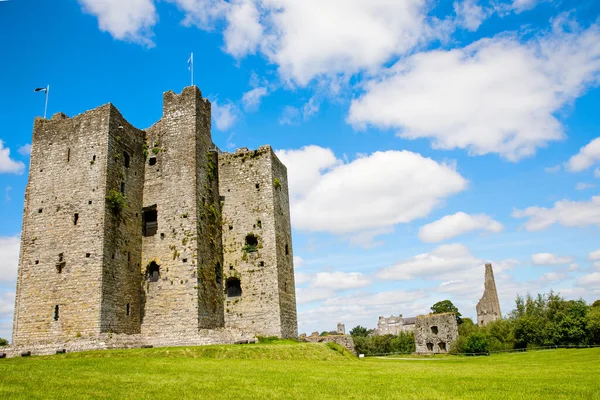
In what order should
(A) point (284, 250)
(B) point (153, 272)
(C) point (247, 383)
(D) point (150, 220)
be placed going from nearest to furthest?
(C) point (247, 383), (B) point (153, 272), (D) point (150, 220), (A) point (284, 250)

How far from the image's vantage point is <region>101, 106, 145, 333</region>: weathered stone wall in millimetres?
23562

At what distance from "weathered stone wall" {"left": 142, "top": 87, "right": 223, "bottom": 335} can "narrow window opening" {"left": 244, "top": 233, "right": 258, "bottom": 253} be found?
172cm

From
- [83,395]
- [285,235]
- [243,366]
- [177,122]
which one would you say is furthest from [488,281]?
[83,395]

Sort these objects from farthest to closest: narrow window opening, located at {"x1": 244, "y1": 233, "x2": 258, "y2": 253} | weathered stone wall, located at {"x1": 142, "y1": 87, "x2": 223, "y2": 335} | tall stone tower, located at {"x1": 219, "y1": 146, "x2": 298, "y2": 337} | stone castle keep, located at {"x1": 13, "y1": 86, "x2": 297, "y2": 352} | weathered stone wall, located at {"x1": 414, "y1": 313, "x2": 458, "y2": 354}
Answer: weathered stone wall, located at {"x1": 414, "y1": 313, "x2": 458, "y2": 354} < narrow window opening, located at {"x1": 244, "y1": 233, "x2": 258, "y2": 253} < tall stone tower, located at {"x1": 219, "y1": 146, "x2": 298, "y2": 337} < weathered stone wall, located at {"x1": 142, "y1": 87, "x2": 223, "y2": 335} < stone castle keep, located at {"x1": 13, "y1": 86, "x2": 297, "y2": 352}

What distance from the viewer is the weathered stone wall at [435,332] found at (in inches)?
1873

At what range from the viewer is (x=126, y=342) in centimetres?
2242

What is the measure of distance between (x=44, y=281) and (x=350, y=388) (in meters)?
19.2

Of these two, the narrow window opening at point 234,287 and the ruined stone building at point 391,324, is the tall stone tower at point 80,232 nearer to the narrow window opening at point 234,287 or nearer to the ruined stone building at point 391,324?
the narrow window opening at point 234,287

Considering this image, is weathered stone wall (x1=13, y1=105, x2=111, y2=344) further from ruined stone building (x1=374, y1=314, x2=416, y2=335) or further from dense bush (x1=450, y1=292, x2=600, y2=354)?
ruined stone building (x1=374, y1=314, x2=416, y2=335)

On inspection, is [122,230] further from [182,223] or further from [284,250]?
[284,250]

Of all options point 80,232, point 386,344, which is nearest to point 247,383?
point 80,232

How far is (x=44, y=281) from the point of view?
936 inches

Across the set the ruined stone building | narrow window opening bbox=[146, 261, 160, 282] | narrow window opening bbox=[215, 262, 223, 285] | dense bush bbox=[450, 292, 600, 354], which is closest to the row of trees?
dense bush bbox=[450, 292, 600, 354]

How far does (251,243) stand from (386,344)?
58.3m
